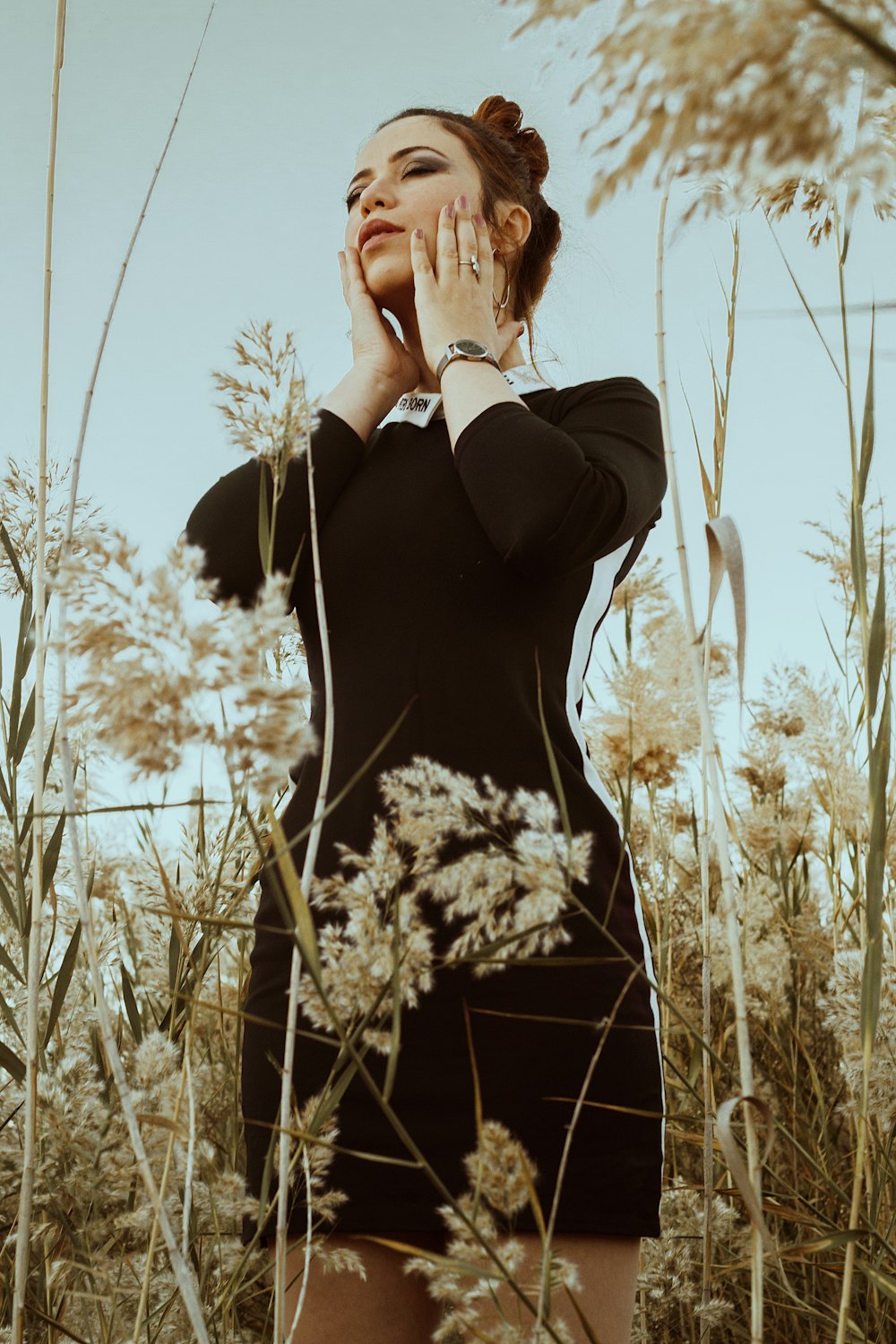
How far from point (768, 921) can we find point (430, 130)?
4.13ft

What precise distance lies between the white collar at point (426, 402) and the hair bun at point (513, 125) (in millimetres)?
632

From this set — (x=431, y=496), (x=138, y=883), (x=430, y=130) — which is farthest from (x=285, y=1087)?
(x=430, y=130)

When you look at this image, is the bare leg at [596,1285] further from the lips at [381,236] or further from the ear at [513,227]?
the ear at [513,227]

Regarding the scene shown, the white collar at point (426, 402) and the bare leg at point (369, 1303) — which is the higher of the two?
the white collar at point (426, 402)

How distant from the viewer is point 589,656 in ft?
4.19

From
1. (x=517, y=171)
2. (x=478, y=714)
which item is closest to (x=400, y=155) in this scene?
(x=517, y=171)

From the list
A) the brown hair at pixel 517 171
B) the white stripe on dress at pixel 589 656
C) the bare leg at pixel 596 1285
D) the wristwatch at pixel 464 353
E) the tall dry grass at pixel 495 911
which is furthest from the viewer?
the brown hair at pixel 517 171

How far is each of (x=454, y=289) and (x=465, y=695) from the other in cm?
55

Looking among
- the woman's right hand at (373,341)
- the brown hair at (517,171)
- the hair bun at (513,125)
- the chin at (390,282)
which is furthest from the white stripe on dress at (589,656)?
the hair bun at (513,125)

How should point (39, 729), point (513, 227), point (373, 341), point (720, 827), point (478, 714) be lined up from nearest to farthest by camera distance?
1. point (720, 827)
2. point (39, 729)
3. point (478, 714)
4. point (373, 341)
5. point (513, 227)

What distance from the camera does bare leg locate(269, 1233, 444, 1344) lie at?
92 cm

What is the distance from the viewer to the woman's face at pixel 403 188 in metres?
1.48

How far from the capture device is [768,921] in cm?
164

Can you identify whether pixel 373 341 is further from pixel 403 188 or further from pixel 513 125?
pixel 513 125
